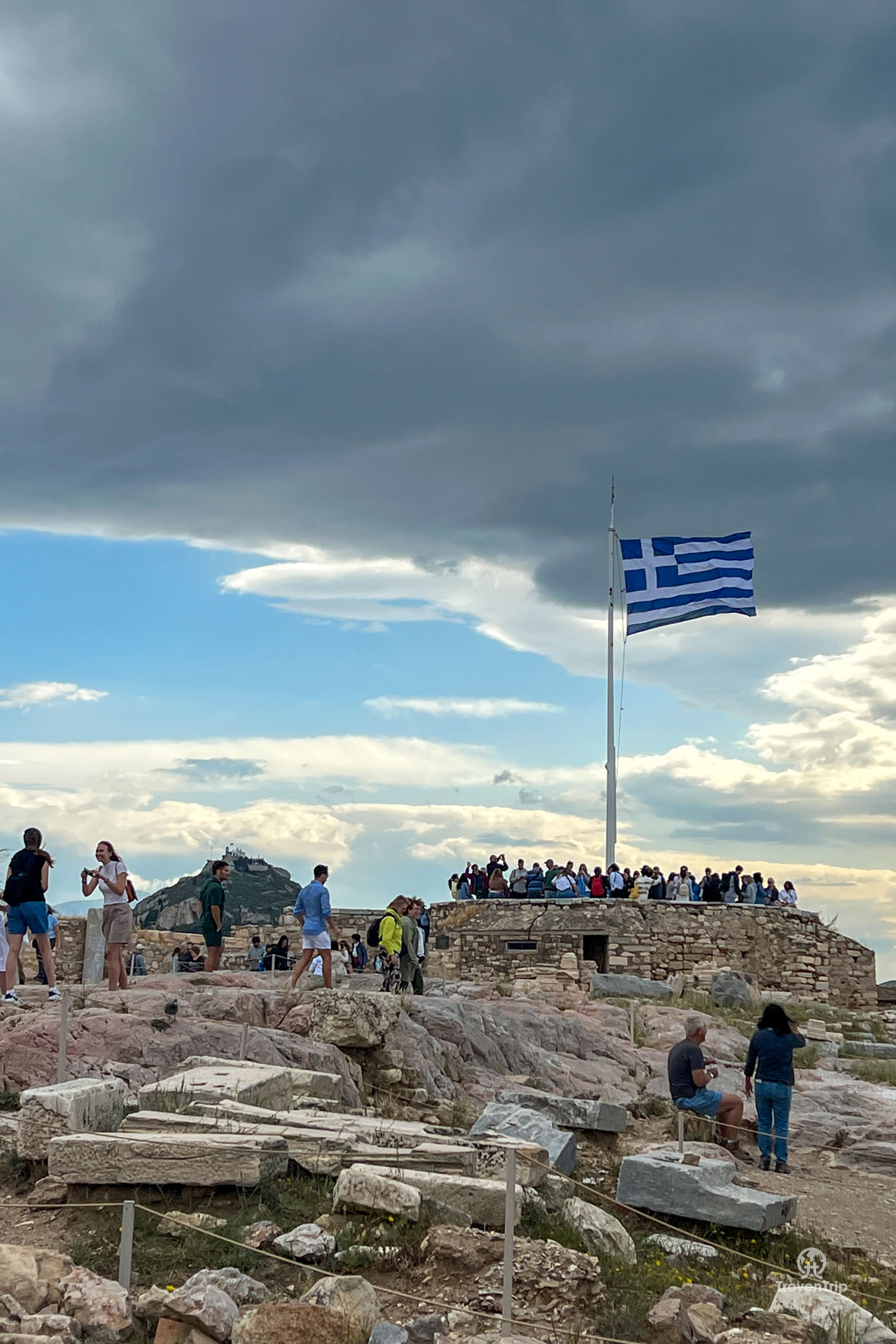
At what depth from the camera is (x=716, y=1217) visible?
9.17m

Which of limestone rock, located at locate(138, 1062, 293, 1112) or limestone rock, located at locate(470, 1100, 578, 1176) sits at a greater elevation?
limestone rock, located at locate(138, 1062, 293, 1112)

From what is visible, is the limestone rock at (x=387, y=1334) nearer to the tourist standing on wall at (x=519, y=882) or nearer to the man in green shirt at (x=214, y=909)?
the man in green shirt at (x=214, y=909)

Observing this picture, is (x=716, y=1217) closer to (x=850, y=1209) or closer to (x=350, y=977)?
(x=850, y=1209)

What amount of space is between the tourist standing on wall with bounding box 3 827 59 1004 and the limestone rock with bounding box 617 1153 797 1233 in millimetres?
7453

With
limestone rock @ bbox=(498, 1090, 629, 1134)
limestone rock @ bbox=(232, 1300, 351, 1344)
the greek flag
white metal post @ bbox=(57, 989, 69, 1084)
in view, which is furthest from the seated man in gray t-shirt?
the greek flag

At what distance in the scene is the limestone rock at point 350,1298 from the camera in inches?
260

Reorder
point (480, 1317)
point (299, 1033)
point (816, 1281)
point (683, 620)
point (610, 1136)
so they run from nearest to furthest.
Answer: point (480, 1317), point (816, 1281), point (610, 1136), point (299, 1033), point (683, 620)

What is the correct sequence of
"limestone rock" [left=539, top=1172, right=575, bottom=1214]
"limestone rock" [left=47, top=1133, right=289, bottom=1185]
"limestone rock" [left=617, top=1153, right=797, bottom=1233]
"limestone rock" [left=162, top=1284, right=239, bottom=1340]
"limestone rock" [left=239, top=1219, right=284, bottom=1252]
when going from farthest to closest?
"limestone rock" [left=617, top=1153, right=797, bottom=1233], "limestone rock" [left=539, top=1172, right=575, bottom=1214], "limestone rock" [left=47, top=1133, right=289, bottom=1185], "limestone rock" [left=239, top=1219, right=284, bottom=1252], "limestone rock" [left=162, top=1284, right=239, bottom=1340]

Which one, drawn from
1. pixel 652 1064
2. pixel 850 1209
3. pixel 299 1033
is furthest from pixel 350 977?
pixel 850 1209

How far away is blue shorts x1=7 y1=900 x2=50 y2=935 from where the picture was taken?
14.0m

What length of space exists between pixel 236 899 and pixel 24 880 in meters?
43.8

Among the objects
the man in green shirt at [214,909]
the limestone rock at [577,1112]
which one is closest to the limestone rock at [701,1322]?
the limestone rock at [577,1112]

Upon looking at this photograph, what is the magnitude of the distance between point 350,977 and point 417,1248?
44.6ft

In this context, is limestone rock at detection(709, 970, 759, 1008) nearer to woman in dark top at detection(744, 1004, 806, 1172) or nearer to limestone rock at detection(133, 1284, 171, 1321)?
woman in dark top at detection(744, 1004, 806, 1172)
